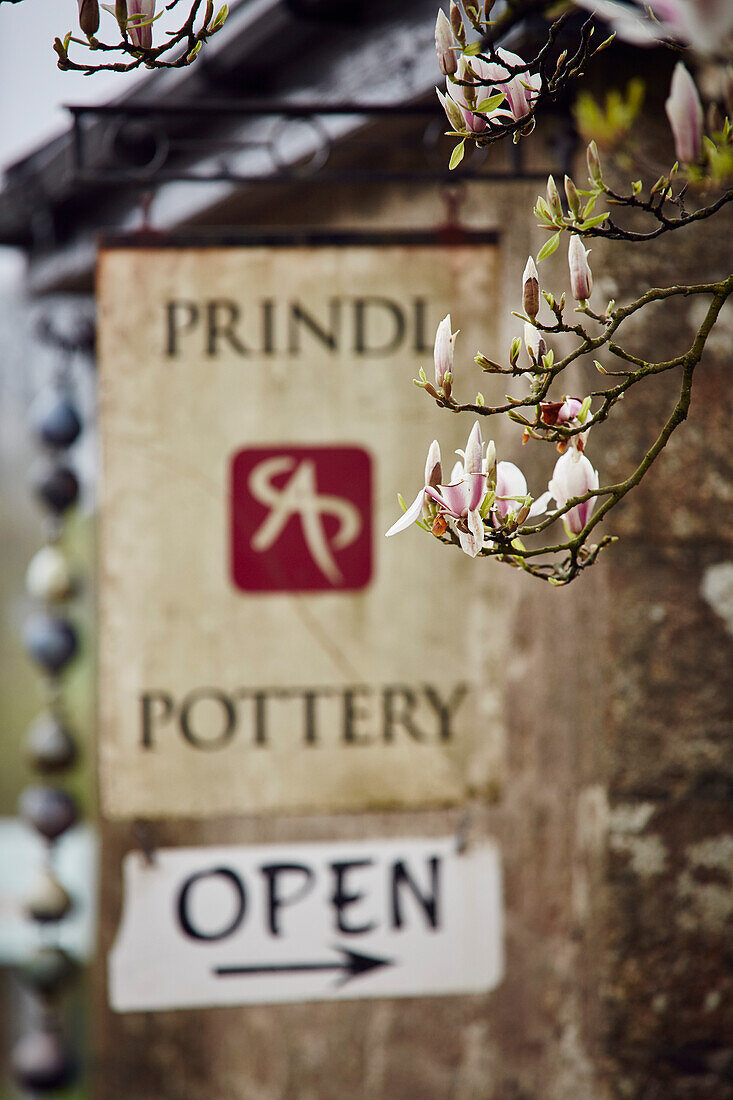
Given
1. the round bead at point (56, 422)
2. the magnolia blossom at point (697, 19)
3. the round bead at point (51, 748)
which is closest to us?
the magnolia blossom at point (697, 19)

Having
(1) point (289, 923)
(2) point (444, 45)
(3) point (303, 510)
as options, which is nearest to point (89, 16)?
→ (2) point (444, 45)

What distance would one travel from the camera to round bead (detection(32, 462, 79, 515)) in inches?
96.6

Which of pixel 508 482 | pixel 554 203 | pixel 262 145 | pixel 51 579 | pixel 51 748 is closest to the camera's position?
pixel 554 203

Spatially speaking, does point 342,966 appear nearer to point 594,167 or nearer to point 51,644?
point 51,644

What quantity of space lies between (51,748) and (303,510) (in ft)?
3.70

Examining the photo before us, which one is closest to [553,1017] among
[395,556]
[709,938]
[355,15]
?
[709,938]

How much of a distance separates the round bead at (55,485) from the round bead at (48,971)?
111 cm

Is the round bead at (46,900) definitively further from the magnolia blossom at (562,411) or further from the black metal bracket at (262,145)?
the magnolia blossom at (562,411)

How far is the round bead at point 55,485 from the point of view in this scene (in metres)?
2.45

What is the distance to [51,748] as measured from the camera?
2.30 m

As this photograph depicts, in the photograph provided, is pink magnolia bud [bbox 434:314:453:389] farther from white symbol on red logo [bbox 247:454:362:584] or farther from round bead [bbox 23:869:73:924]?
round bead [bbox 23:869:73:924]

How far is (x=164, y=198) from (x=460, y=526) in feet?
5.94

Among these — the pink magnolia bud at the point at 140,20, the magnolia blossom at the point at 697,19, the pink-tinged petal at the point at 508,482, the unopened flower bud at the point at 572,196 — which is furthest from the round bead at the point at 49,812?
the magnolia blossom at the point at 697,19

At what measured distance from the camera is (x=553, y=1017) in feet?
5.83
